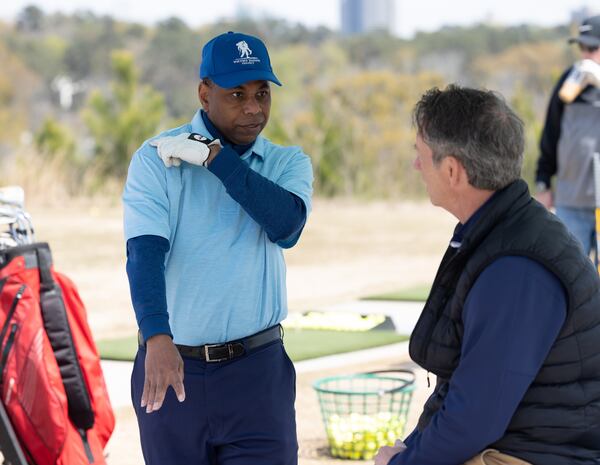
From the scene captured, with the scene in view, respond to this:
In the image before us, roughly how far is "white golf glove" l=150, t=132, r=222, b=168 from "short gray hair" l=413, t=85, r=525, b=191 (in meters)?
0.75

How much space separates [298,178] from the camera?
345 cm

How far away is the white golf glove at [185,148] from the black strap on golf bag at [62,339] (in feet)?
4.63

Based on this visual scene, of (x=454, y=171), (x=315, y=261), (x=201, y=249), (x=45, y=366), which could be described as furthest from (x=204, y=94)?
(x=315, y=261)

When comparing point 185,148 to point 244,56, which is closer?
point 185,148

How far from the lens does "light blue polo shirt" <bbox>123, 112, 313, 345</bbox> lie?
130 inches

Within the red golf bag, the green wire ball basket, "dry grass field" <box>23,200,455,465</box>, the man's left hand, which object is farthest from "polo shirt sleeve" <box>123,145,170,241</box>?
"dry grass field" <box>23,200,455,465</box>

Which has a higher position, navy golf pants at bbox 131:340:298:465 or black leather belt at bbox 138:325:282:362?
black leather belt at bbox 138:325:282:362

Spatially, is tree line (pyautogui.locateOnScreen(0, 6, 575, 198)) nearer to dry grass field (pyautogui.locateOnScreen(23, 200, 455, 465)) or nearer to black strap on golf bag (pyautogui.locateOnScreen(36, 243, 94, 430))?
dry grass field (pyautogui.locateOnScreen(23, 200, 455, 465))

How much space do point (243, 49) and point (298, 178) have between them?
39 centimetres

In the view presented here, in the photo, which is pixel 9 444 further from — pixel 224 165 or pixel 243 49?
pixel 243 49

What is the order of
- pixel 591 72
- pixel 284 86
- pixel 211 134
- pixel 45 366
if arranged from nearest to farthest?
1. pixel 211 134
2. pixel 45 366
3. pixel 591 72
4. pixel 284 86

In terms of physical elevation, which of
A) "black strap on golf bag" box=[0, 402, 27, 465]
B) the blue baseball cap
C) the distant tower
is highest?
the blue baseball cap

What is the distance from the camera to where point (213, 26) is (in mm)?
75812

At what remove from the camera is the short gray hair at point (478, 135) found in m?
2.59
